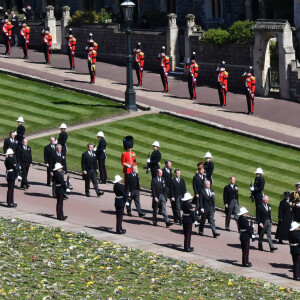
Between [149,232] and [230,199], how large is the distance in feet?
9.40

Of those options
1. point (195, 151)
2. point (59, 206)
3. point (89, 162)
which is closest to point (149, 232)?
point (59, 206)

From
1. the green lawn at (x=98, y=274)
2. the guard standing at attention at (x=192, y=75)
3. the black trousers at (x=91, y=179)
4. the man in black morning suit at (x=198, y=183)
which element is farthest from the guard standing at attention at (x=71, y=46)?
the green lawn at (x=98, y=274)

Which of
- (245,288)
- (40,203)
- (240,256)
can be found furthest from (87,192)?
(245,288)

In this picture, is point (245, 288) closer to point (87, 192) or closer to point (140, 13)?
point (87, 192)

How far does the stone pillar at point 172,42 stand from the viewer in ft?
165

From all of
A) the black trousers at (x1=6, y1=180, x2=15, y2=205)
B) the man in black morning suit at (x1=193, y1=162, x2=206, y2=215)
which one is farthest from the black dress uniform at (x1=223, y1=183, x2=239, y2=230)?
the black trousers at (x1=6, y1=180, x2=15, y2=205)

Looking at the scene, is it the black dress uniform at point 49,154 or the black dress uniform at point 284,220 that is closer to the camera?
the black dress uniform at point 284,220

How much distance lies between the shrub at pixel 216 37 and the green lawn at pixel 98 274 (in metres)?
23.2

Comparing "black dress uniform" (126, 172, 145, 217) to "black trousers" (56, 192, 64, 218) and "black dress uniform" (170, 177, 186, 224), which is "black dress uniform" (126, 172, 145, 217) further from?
"black trousers" (56, 192, 64, 218)

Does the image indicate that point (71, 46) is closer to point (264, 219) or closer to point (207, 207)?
point (207, 207)

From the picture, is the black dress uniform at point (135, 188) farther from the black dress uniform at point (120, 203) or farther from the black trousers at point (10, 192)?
the black trousers at point (10, 192)

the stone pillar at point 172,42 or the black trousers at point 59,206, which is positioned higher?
the stone pillar at point 172,42

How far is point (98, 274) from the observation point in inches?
918

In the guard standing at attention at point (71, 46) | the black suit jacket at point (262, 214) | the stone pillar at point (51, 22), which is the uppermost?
the stone pillar at point (51, 22)
